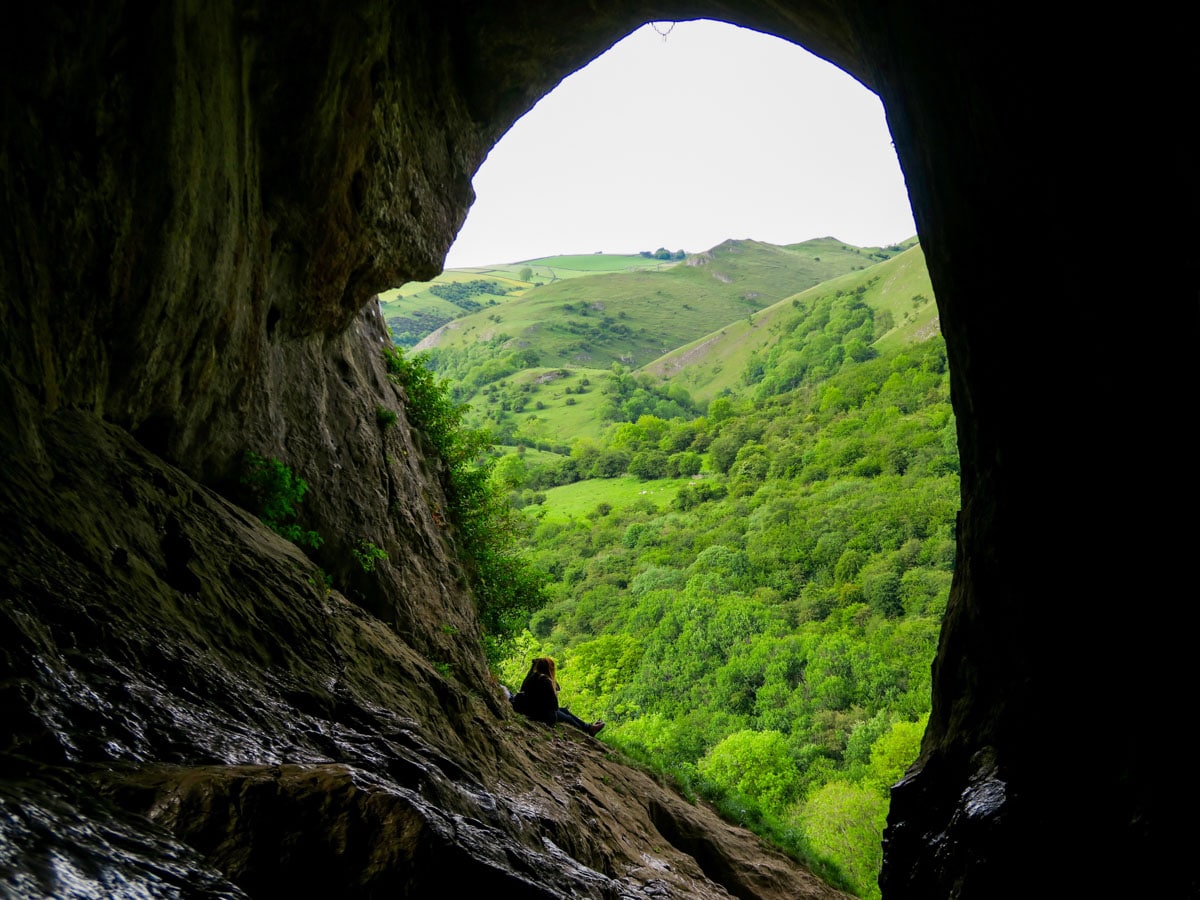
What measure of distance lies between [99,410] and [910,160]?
795 cm

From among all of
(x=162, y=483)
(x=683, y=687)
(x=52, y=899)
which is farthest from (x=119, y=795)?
(x=683, y=687)

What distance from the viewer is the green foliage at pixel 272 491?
10805mm

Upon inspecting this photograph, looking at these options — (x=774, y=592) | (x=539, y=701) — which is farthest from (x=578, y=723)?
(x=774, y=592)

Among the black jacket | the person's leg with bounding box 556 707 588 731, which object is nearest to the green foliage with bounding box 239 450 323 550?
the black jacket

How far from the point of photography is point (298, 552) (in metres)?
10.2

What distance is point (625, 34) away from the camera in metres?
14.6

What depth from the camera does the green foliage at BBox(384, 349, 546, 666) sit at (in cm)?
1961

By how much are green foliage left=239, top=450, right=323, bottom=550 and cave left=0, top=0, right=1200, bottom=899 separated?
0.44m

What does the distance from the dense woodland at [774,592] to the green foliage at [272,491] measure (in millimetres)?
9871

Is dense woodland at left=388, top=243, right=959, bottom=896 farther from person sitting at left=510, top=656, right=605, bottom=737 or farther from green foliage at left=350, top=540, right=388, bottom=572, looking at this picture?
green foliage at left=350, top=540, right=388, bottom=572

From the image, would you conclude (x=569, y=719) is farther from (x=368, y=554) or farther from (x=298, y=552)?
(x=298, y=552)

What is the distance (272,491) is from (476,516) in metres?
9.77

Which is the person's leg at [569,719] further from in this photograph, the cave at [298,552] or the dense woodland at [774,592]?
the cave at [298,552]

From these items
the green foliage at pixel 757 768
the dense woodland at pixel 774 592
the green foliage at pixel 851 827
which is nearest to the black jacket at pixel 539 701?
the dense woodland at pixel 774 592
